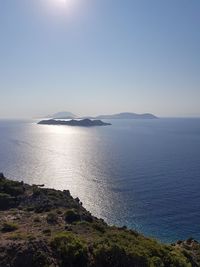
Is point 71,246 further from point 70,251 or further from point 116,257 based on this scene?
point 116,257

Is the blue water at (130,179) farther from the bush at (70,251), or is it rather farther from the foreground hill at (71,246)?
the bush at (70,251)

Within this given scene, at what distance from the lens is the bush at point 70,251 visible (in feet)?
99.5

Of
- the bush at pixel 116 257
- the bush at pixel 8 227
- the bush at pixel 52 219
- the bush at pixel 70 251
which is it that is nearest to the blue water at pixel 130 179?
the bush at pixel 52 219

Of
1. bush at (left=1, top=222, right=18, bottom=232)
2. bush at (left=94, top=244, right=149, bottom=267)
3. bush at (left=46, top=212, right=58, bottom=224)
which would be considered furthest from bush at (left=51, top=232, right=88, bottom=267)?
bush at (left=46, top=212, right=58, bottom=224)

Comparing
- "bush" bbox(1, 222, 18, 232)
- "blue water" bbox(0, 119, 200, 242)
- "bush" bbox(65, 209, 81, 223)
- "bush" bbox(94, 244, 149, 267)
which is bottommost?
"blue water" bbox(0, 119, 200, 242)

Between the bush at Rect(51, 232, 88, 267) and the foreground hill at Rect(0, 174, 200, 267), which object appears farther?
the bush at Rect(51, 232, 88, 267)

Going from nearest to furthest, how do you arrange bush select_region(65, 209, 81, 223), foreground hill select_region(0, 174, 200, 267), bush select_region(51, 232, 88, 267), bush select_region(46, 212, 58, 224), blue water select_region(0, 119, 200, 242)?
foreground hill select_region(0, 174, 200, 267), bush select_region(51, 232, 88, 267), bush select_region(46, 212, 58, 224), bush select_region(65, 209, 81, 223), blue water select_region(0, 119, 200, 242)

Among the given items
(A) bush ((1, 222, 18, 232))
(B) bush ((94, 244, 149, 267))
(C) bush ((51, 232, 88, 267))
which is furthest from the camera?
(A) bush ((1, 222, 18, 232))

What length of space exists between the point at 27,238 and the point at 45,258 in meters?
5.28

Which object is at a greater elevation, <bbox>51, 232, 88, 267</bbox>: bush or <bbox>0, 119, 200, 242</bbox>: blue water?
<bbox>51, 232, 88, 267</bbox>: bush

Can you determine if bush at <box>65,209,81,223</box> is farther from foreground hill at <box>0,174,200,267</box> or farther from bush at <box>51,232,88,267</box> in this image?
bush at <box>51,232,88,267</box>

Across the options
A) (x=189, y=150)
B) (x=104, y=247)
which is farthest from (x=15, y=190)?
(x=189, y=150)

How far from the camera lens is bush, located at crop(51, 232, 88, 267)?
30.3 meters

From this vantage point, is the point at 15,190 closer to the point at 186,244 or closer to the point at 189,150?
the point at 186,244
